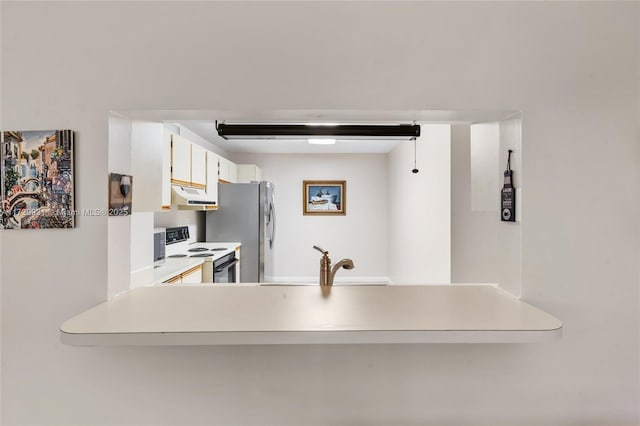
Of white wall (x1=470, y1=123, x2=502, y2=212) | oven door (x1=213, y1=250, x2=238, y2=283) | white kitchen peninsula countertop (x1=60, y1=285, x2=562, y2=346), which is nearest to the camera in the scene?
white kitchen peninsula countertop (x1=60, y1=285, x2=562, y2=346)

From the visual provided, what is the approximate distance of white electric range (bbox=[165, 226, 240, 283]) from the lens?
3129 mm

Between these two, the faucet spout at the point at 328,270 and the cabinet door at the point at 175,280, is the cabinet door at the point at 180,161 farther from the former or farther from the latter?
the faucet spout at the point at 328,270

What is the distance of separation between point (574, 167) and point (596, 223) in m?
0.22

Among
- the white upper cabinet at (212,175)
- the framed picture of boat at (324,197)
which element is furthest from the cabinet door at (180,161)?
the framed picture of boat at (324,197)

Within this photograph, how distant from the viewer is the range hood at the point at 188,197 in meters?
2.80

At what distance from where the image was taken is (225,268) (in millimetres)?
3510

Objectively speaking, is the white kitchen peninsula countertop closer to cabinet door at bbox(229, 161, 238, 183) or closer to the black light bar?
the black light bar

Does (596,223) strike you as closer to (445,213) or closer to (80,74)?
(445,213)

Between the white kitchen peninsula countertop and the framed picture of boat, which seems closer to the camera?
the white kitchen peninsula countertop

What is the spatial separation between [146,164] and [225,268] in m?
2.15

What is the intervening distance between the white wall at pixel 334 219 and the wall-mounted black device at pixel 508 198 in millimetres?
4551

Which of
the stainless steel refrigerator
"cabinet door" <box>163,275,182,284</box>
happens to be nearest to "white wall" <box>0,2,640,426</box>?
"cabinet door" <box>163,275,182,284</box>

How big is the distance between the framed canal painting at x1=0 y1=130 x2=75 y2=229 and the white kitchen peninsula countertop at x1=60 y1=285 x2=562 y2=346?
0.39 metres

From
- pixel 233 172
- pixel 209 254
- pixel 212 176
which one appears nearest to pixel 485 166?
pixel 209 254
